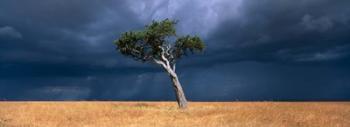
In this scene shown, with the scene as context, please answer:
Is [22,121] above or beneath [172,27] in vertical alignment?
beneath

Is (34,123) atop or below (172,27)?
below

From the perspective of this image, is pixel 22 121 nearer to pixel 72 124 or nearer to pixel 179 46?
pixel 72 124

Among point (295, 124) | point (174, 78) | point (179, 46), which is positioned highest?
point (179, 46)

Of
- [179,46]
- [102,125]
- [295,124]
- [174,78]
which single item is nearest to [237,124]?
[295,124]

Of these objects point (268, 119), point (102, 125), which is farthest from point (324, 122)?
point (102, 125)

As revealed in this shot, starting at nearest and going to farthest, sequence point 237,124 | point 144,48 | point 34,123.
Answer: point 237,124
point 34,123
point 144,48

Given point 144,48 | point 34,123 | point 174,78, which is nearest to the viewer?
point 34,123

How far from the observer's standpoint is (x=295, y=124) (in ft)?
99.5

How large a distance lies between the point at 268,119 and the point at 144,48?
2538 cm

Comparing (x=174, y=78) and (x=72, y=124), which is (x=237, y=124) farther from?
(x=174, y=78)

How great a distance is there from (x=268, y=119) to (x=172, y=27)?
23435 millimetres

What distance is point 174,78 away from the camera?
52.1 m

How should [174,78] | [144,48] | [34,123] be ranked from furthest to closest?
[144,48], [174,78], [34,123]

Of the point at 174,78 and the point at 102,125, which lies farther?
the point at 174,78
